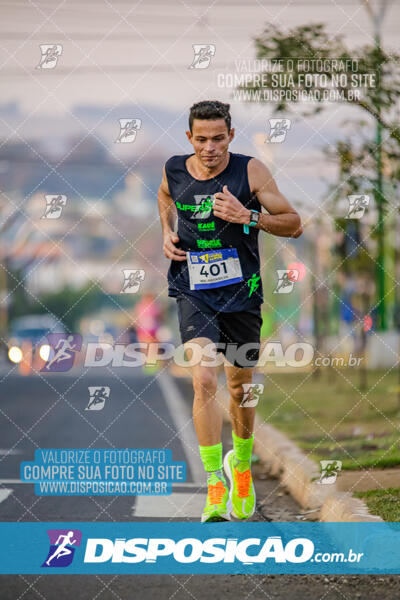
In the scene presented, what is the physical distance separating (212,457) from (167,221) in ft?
3.77

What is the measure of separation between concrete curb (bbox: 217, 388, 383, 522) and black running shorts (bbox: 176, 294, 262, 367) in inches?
36.2

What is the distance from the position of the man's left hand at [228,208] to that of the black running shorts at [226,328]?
0.52 meters

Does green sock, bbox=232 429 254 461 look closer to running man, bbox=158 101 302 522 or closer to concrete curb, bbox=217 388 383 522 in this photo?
running man, bbox=158 101 302 522

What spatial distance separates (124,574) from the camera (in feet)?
15.0

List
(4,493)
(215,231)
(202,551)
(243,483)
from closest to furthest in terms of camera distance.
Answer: (202,551)
(215,231)
(243,483)
(4,493)

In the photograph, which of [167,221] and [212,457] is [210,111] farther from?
[212,457]

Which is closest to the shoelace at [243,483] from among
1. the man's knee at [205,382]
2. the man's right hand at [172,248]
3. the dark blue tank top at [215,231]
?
the man's knee at [205,382]

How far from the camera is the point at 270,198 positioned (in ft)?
16.1

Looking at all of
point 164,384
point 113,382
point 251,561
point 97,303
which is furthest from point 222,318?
point 97,303

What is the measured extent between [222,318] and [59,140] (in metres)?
1.69

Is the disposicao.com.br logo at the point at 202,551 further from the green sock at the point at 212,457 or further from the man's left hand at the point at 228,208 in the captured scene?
the man's left hand at the point at 228,208

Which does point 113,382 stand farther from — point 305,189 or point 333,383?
point 305,189

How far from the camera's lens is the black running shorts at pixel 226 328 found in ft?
16.7

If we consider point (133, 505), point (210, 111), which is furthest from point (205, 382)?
point (133, 505)
